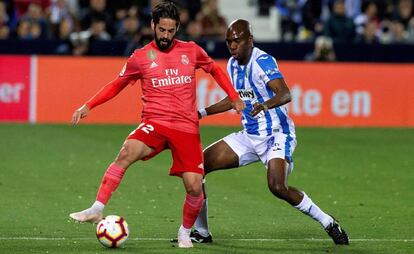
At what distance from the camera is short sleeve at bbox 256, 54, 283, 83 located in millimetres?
10117

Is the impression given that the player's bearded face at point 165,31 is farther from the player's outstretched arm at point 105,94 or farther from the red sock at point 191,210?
the red sock at point 191,210

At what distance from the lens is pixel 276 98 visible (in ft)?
32.2

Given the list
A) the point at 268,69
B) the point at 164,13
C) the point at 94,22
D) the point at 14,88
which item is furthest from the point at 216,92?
the point at 164,13

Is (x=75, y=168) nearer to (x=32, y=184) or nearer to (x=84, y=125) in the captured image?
(x=32, y=184)

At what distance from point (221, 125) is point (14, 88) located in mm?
4005

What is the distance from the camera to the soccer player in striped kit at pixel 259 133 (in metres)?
9.92

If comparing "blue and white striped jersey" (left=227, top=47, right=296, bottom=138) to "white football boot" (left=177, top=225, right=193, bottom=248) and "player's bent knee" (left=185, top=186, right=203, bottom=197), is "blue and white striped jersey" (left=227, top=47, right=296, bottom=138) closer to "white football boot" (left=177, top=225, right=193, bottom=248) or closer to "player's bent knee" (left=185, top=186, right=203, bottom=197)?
"player's bent knee" (left=185, top=186, right=203, bottom=197)

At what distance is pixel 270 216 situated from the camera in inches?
462

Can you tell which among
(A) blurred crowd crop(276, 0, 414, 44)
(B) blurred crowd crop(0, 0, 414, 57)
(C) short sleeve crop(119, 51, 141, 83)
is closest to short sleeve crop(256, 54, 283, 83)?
(C) short sleeve crop(119, 51, 141, 83)

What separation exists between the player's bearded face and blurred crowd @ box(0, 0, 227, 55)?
1297 cm

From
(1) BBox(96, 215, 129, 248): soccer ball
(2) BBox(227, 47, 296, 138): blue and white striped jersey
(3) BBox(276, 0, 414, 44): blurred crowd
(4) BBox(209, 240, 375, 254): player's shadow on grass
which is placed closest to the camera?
(1) BBox(96, 215, 129, 248): soccer ball

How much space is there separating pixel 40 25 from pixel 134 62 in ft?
45.5

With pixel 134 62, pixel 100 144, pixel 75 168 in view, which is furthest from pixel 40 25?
pixel 134 62

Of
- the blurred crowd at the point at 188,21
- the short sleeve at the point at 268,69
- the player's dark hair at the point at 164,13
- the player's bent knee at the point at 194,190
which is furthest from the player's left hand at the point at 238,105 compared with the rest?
the blurred crowd at the point at 188,21
